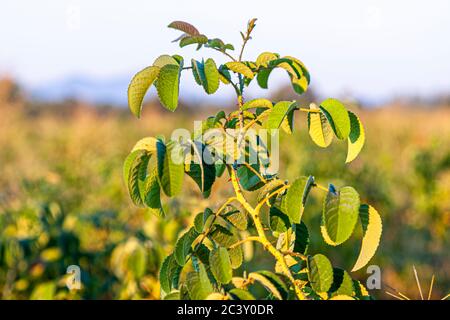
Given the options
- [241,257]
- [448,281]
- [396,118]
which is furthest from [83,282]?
[396,118]

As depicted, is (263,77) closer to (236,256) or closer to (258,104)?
(258,104)

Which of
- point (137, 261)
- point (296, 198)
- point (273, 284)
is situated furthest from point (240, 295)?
point (137, 261)

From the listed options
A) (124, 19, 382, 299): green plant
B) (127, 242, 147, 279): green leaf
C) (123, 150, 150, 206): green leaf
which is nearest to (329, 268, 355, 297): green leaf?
(124, 19, 382, 299): green plant

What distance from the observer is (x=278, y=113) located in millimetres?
1014

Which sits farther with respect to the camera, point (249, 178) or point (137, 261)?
point (137, 261)

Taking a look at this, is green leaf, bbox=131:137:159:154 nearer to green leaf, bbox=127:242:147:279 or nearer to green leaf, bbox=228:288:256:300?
green leaf, bbox=228:288:256:300

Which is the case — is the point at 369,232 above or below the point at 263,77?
below

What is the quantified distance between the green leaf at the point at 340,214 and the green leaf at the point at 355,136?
123 mm

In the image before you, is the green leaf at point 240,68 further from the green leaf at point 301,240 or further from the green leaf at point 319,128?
the green leaf at point 301,240

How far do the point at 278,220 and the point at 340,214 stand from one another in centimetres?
18

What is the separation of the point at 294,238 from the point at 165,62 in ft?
1.22

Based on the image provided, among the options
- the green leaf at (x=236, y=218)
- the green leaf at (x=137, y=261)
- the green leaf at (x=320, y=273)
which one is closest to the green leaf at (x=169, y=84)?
the green leaf at (x=236, y=218)

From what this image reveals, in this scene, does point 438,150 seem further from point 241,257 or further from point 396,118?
point 396,118

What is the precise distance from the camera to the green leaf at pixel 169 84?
1054 millimetres
